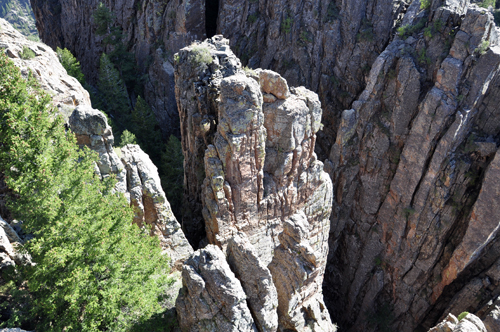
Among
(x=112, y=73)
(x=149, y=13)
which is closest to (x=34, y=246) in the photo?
(x=112, y=73)

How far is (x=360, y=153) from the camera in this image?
40812 mm

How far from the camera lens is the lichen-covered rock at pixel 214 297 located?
A: 59.4ft

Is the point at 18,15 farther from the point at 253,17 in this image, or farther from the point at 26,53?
the point at 26,53

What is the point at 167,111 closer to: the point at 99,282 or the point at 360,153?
the point at 360,153

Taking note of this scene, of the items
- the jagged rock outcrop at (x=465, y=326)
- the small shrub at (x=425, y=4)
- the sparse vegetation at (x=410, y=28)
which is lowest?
the jagged rock outcrop at (x=465, y=326)

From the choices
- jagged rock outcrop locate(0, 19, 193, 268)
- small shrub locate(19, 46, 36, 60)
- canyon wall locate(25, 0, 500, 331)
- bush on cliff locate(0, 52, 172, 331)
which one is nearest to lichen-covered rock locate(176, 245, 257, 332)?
canyon wall locate(25, 0, 500, 331)

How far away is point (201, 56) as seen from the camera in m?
26.2

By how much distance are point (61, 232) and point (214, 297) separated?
312 inches

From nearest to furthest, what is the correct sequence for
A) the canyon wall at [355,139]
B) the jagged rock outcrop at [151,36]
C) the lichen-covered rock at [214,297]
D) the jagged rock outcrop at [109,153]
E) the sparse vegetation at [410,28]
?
the lichen-covered rock at [214,297], the jagged rock outcrop at [109,153], the canyon wall at [355,139], the sparse vegetation at [410,28], the jagged rock outcrop at [151,36]

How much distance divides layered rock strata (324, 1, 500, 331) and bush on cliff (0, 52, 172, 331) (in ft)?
90.3

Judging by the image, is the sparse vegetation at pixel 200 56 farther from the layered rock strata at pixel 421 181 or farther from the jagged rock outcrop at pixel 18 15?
the jagged rock outcrop at pixel 18 15

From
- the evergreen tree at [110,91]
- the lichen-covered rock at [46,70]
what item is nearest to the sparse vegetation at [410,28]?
the lichen-covered rock at [46,70]

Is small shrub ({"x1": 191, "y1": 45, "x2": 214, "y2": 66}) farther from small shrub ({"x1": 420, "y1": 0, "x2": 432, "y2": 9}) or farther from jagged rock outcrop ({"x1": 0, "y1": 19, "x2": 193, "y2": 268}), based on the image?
small shrub ({"x1": 420, "y1": 0, "x2": 432, "y2": 9})

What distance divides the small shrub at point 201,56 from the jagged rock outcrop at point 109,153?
25.0 ft
